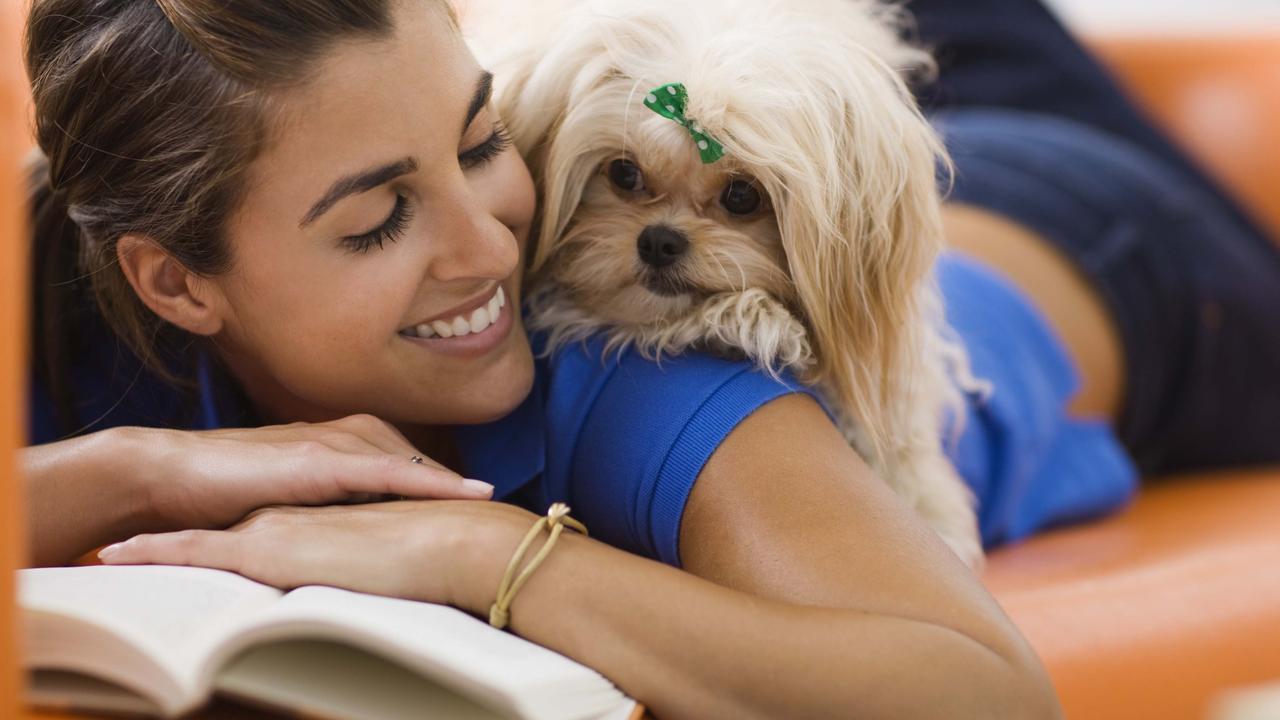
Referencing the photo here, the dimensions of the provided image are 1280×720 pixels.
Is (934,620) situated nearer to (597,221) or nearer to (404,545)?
(404,545)

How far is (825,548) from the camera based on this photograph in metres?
1.00

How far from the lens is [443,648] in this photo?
820 millimetres

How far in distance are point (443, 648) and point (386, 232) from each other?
1.40 feet

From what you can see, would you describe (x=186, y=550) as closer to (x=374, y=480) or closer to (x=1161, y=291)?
(x=374, y=480)

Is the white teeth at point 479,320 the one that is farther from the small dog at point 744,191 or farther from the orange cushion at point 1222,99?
the orange cushion at point 1222,99

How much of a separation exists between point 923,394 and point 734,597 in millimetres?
477

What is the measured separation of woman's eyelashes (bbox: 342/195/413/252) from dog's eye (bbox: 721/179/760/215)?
0.31 metres

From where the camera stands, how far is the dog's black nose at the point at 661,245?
120 cm

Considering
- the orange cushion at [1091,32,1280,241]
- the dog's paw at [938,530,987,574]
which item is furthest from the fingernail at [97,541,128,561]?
the orange cushion at [1091,32,1280,241]

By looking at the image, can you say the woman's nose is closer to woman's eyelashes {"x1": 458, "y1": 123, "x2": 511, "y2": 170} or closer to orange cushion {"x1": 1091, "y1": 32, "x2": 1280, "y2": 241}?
woman's eyelashes {"x1": 458, "y1": 123, "x2": 511, "y2": 170}

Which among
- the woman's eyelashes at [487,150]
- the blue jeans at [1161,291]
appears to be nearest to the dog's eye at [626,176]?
the woman's eyelashes at [487,150]

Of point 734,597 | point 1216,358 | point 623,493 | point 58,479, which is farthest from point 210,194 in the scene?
point 1216,358

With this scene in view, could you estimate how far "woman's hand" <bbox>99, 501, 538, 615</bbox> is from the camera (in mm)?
953

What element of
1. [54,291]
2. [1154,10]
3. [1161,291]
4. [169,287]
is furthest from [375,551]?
[1154,10]
